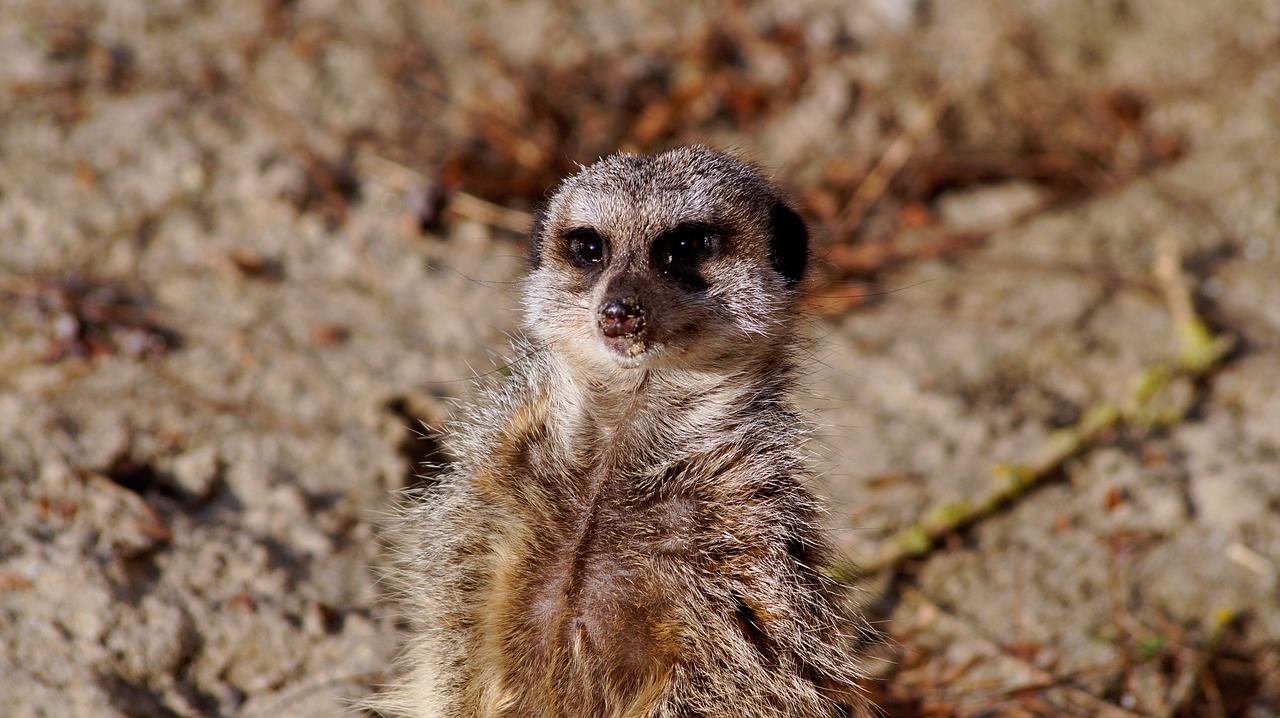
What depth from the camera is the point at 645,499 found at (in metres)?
2.94

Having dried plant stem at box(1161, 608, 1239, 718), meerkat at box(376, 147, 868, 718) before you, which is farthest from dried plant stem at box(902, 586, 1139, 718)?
meerkat at box(376, 147, 868, 718)

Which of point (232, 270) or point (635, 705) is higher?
point (232, 270)

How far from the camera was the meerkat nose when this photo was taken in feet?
9.02

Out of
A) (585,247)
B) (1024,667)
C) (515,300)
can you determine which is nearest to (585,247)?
(585,247)

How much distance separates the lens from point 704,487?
2932 millimetres

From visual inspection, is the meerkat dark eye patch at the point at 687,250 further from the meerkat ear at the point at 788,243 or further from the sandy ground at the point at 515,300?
the sandy ground at the point at 515,300

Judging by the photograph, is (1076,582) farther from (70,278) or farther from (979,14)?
(70,278)

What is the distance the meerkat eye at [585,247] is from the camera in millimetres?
3061

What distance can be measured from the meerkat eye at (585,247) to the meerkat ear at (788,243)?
18.6 inches

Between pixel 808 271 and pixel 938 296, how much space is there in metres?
2.02

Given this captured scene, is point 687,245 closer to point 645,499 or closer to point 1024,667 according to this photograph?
point 645,499

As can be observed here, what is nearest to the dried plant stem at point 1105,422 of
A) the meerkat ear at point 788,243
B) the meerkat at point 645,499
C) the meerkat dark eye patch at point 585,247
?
the meerkat at point 645,499

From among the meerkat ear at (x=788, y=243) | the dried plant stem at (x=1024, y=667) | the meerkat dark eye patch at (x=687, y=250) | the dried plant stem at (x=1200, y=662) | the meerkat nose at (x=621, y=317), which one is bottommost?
the dried plant stem at (x=1024, y=667)

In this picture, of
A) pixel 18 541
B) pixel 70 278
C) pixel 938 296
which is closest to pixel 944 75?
pixel 938 296
